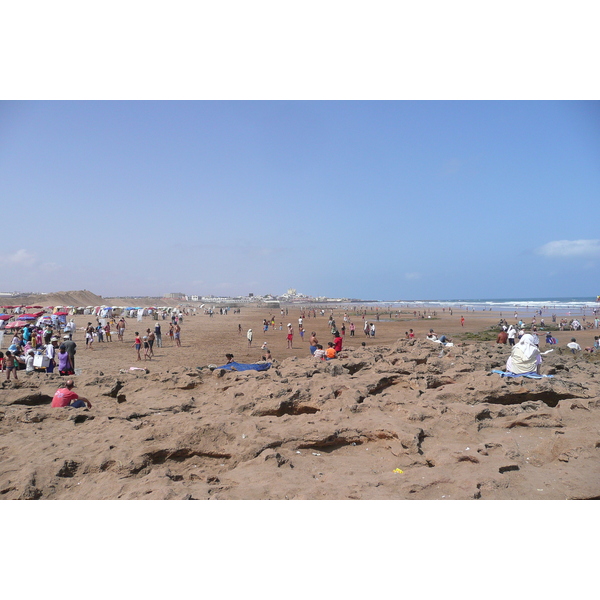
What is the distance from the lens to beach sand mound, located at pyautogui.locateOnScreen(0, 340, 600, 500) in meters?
4.48

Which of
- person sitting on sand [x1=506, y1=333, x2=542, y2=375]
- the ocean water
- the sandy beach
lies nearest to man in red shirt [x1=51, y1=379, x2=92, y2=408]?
the sandy beach

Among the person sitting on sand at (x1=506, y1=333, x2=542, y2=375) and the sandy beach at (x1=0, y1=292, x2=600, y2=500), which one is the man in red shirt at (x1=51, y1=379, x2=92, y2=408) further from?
the person sitting on sand at (x1=506, y1=333, x2=542, y2=375)

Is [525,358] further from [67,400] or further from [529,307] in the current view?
[529,307]

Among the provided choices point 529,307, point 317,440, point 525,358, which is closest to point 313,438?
point 317,440

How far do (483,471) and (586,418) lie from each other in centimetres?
322

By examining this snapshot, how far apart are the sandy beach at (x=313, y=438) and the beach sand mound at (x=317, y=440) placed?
0.07 ft

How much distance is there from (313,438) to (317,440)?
69mm

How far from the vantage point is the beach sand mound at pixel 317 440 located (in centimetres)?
448

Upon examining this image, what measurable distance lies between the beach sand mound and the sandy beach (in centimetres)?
2

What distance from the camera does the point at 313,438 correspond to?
5.82 metres

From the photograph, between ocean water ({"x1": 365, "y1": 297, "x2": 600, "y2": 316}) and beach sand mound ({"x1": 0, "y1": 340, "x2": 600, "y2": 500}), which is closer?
beach sand mound ({"x1": 0, "y1": 340, "x2": 600, "y2": 500})

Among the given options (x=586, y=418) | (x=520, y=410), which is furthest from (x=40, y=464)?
(x=586, y=418)

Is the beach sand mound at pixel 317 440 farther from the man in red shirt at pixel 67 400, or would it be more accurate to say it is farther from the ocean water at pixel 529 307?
the ocean water at pixel 529 307

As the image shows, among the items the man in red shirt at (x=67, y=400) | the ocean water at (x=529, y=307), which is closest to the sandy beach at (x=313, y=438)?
the man in red shirt at (x=67, y=400)
